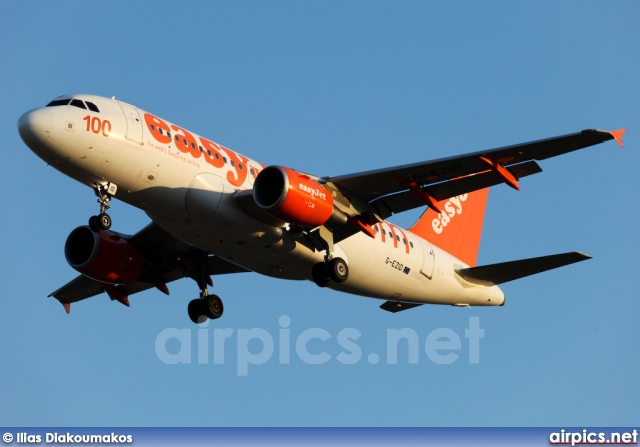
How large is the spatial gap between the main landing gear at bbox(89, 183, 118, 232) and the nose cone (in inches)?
95.5

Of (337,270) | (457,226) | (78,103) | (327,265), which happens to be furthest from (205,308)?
(457,226)

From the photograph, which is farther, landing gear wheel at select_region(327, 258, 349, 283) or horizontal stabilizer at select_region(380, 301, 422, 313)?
horizontal stabilizer at select_region(380, 301, 422, 313)

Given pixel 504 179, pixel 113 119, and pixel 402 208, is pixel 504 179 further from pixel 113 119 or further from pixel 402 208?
pixel 113 119

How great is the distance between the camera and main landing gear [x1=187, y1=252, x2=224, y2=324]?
130 feet

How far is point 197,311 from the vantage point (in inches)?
1564

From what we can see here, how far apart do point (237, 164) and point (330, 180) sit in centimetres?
319

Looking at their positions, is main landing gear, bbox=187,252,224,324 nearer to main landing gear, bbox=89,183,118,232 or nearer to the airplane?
the airplane

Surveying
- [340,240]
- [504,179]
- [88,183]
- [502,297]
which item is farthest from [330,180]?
[502,297]

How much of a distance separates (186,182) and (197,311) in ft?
25.2

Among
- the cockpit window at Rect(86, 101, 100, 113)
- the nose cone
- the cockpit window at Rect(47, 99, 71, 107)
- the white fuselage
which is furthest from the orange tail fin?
the nose cone

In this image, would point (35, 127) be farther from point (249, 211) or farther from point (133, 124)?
point (249, 211)

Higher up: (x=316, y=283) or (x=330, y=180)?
(x=330, y=180)

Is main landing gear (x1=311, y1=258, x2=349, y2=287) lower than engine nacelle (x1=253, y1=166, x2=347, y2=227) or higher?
lower

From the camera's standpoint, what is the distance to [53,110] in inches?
1264
